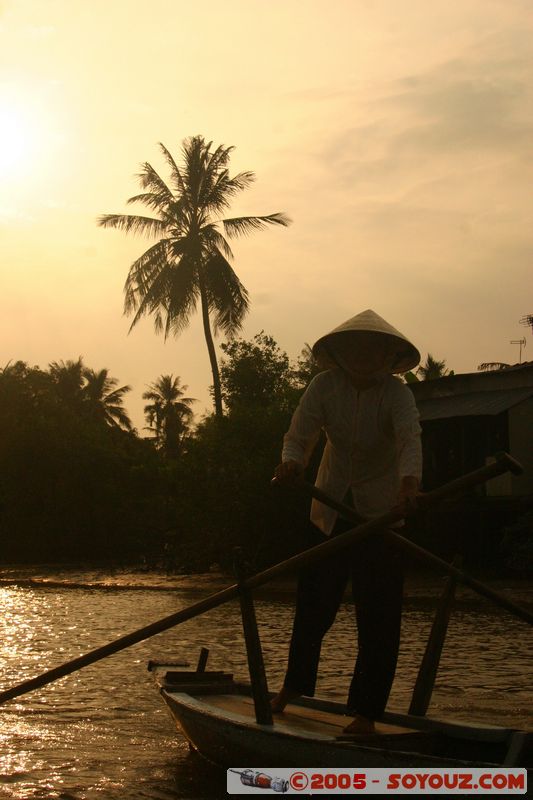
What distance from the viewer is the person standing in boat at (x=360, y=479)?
493cm

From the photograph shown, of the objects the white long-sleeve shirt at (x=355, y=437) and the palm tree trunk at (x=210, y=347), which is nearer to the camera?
the white long-sleeve shirt at (x=355, y=437)

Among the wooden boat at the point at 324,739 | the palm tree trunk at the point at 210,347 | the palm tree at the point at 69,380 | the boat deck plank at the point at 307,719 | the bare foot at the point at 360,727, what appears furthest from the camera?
the palm tree at the point at 69,380

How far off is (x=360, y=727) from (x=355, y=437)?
1.28 metres

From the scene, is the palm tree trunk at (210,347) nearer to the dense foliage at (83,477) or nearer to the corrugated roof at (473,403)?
the dense foliage at (83,477)

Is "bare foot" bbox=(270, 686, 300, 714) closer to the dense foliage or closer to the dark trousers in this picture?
the dark trousers

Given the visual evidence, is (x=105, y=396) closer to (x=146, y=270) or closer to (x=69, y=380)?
(x=69, y=380)

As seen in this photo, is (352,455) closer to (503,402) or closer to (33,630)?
(33,630)

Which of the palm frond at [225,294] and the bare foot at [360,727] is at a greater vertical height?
the palm frond at [225,294]

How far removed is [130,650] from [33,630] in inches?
91.7

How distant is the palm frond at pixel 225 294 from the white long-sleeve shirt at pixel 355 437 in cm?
2321

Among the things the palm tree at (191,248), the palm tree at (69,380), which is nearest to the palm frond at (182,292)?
the palm tree at (191,248)

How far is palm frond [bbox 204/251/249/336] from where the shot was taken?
92.5ft

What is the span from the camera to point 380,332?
4977mm

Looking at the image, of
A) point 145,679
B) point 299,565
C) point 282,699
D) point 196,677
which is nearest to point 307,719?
point 282,699
